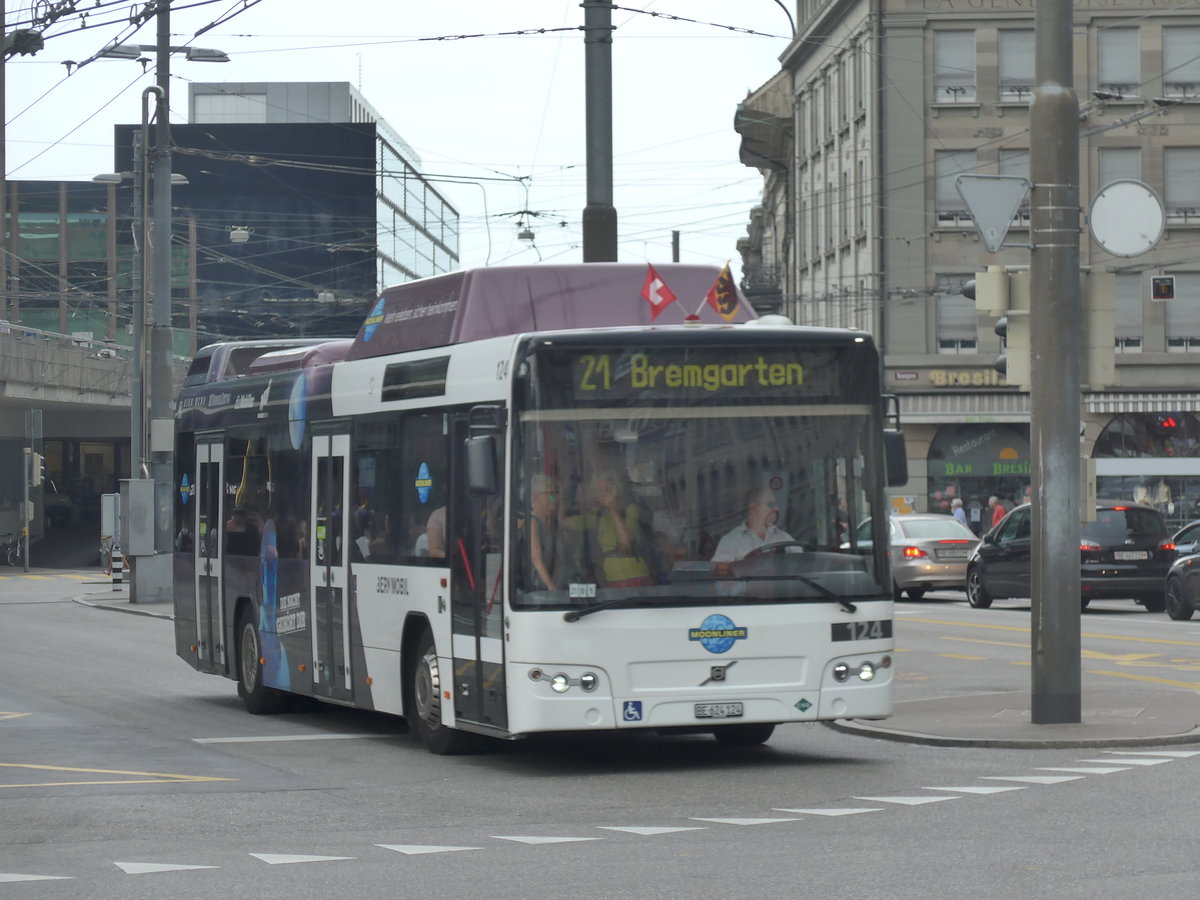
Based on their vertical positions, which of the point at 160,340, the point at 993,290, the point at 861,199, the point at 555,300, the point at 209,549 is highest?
the point at 861,199

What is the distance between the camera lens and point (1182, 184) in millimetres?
51594

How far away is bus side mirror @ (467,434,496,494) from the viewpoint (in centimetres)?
1197

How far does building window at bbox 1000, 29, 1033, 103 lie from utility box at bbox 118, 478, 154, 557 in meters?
24.2

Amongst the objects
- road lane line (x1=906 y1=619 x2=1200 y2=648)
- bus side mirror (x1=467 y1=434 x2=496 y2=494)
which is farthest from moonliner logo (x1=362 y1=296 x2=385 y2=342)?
road lane line (x1=906 y1=619 x2=1200 y2=648)

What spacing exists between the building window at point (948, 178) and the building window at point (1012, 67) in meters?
1.61

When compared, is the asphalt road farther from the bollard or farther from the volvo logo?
the bollard

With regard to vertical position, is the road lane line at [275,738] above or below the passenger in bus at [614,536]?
below

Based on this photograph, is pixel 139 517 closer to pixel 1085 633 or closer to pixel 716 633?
pixel 1085 633

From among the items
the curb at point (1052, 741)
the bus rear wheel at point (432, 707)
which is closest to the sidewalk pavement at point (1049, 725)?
the curb at point (1052, 741)

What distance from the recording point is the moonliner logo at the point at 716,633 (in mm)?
12188

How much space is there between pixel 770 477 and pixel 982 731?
279 centimetres

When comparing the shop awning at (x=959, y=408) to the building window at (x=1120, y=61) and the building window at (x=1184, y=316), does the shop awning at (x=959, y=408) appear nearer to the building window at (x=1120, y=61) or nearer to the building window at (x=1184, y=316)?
the building window at (x=1184, y=316)

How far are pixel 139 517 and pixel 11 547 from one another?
28.5 m

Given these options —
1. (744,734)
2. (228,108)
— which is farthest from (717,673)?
(228,108)
